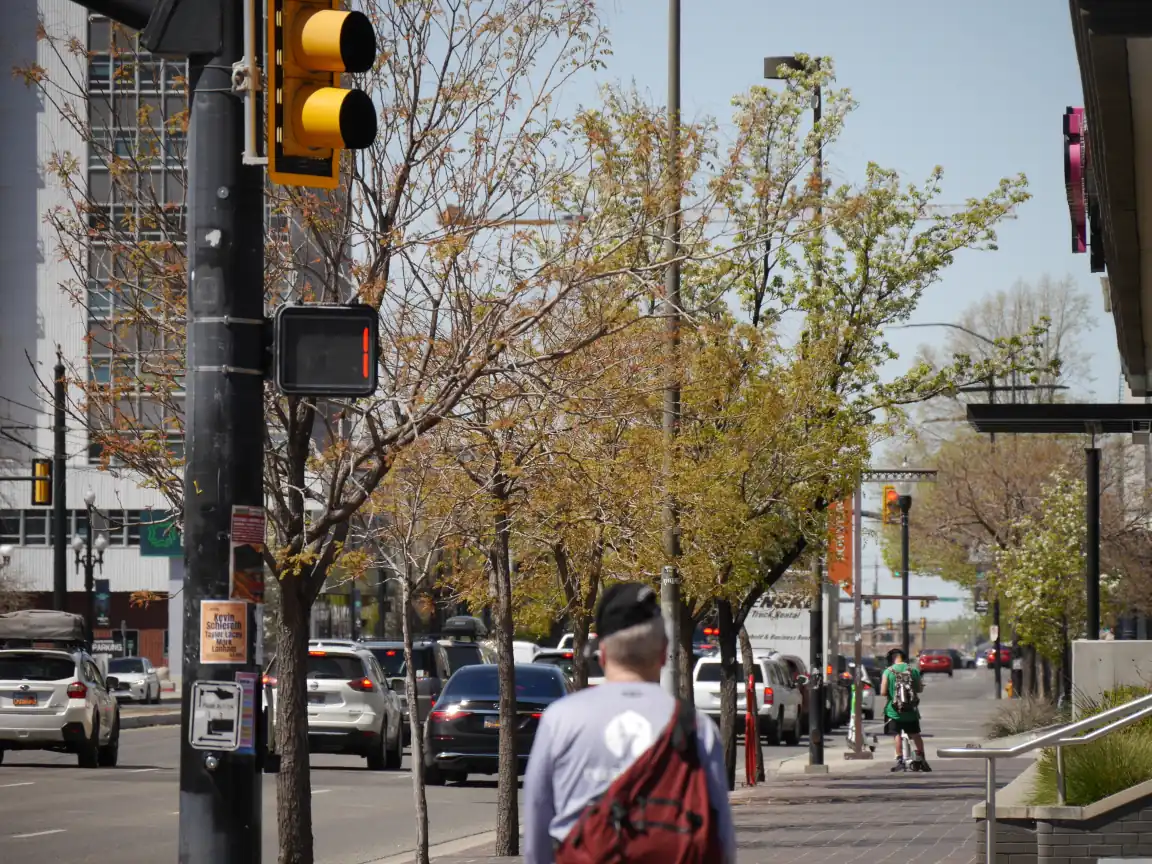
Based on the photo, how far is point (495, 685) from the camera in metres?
24.5

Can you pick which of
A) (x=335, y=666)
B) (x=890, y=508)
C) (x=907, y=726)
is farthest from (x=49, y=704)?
(x=890, y=508)

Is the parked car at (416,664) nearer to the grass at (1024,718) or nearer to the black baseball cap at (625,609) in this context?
the grass at (1024,718)

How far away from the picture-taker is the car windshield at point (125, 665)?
183ft

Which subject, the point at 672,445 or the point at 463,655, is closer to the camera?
the point at 672,445

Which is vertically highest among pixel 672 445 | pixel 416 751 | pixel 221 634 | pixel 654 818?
pixel 672 445

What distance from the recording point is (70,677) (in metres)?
25.8

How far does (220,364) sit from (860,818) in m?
12.9

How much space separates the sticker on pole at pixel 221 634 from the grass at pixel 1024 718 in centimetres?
1603

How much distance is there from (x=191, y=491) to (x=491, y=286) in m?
5.05

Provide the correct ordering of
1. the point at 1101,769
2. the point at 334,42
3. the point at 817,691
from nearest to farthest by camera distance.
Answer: the point at 334,42, the point at 1101,769, the point at 817,691

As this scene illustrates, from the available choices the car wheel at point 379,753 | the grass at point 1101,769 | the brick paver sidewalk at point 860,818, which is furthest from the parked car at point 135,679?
the grass at point 1101,769

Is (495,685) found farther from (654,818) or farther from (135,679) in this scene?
(135,679)

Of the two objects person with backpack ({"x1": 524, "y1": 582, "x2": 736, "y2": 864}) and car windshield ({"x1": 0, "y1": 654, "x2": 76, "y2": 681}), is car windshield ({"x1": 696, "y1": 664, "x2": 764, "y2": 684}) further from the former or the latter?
person with backpack ({"x1": 524, "y1": 582, "x2": 736, "y2": 864})

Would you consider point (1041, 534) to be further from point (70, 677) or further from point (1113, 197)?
point (1113, 197)
